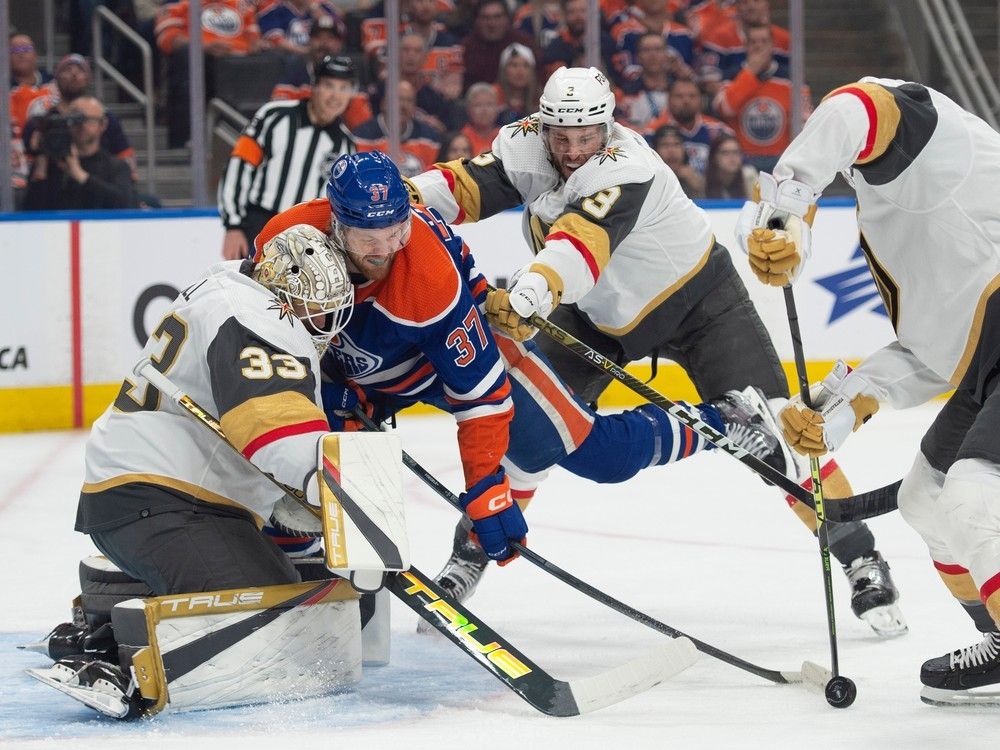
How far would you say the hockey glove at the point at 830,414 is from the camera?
8.93 feet

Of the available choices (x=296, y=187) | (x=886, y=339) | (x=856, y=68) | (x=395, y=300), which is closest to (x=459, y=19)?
(x=296, y=187)

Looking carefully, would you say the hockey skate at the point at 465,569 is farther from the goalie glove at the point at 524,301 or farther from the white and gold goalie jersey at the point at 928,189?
the white and gold goalie jersey at the point at 928,189

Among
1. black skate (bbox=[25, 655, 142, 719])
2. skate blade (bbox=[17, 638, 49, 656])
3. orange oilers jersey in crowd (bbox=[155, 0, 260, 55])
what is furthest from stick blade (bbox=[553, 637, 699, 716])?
orange oilers jersey in crowd (bbox=[155, 0, 260, 55])

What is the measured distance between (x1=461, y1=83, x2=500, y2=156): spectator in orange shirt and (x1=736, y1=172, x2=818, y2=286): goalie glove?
396 cm

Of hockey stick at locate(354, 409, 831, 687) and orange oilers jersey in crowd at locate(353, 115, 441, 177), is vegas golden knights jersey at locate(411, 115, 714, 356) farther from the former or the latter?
orange oilers jersey in crowd at locate(353, 115, 441, 177)

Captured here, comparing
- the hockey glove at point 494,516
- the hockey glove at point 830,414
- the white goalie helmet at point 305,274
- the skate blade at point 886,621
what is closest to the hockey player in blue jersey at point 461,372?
the hockey glove at point 494,516

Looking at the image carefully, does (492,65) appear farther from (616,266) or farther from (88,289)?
(616,266)

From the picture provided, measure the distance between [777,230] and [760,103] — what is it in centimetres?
422

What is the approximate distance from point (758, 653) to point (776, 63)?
3980mm

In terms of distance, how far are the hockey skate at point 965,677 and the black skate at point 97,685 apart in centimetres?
135

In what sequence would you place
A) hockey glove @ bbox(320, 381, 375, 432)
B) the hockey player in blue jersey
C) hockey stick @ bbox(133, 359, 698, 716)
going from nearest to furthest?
hockey stick @ bbox(133, 359, 698, 716), the hockey player in blue jersey, hockey glove @ bbox(320, 381, 375, 432)

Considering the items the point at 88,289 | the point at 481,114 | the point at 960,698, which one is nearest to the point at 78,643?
the point at 960,698

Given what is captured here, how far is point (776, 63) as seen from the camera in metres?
6.58

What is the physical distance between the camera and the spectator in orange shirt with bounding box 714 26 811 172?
21.5ft
